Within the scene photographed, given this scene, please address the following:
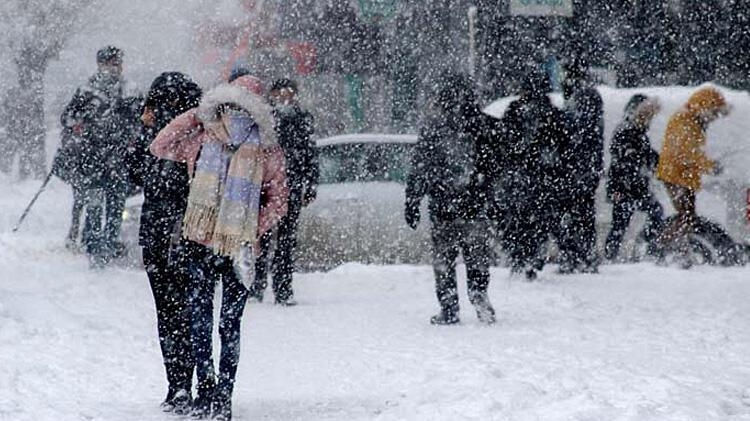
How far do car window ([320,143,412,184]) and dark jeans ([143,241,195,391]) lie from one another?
6933mm

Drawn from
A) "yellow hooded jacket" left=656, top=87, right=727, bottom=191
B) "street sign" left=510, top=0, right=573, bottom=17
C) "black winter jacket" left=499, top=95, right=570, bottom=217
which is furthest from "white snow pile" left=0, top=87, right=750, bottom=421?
"street sign" left=510, top=0, right=573, bottom=17

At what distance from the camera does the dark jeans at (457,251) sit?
9.66 m

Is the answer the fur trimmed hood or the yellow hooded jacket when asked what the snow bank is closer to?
the yellow hooded jacket

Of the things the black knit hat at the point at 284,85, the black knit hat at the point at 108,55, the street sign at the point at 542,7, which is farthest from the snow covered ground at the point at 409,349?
the street sign at the point at 542,7

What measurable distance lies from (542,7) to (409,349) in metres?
7.86

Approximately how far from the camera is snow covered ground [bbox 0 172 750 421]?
21.3ft

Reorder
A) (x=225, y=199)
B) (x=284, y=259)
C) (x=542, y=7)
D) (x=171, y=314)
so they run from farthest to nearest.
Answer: (x=542, y=7), (x=284, y=259), (x=171, y=314), (x=225, y=199)

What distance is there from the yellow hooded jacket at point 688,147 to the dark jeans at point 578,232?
838 millimetres

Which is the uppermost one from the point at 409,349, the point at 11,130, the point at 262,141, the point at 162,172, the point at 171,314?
the point at 11,130

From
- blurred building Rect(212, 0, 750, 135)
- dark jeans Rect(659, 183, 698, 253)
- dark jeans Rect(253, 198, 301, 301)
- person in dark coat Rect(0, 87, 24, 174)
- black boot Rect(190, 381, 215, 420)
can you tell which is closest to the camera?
black boot Rect(190, 381, 215, 420)

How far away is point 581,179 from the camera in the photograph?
12.8m

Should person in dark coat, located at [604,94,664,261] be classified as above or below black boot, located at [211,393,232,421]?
above

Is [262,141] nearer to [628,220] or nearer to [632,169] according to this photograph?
[632,169]

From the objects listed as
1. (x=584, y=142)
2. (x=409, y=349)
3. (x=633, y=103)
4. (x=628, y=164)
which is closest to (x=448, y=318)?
(x=409, y=349)
